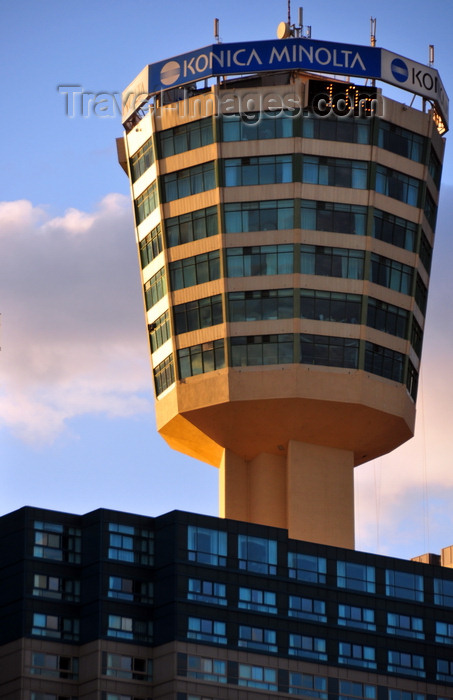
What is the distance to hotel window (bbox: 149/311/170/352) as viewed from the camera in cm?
13823

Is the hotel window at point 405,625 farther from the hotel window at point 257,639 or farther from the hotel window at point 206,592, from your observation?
the hotel window at point 206,592

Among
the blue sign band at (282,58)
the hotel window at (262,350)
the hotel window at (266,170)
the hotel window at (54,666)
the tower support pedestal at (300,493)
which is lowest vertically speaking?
the hotel window at (54,666)

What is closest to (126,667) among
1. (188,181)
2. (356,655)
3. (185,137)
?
(356,655)

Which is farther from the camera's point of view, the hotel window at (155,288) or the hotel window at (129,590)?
the hotel window at (155,288)

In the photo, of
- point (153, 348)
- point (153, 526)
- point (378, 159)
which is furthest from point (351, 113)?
point (153, 526)

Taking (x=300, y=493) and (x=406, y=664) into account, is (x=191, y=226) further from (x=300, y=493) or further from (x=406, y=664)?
(x=406, y=664)

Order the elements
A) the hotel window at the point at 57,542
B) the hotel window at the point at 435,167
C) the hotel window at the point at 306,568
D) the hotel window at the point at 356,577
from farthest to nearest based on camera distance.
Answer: the hotel window at the point at 435,167
the hotel window at the point at 356,577
the hotel window at the point at 306,568
the hotel window at the point at 57,542

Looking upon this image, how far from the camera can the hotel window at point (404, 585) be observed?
13150cm

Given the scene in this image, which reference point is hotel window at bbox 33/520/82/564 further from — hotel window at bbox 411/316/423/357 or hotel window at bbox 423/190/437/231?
hotel window at bbox 423/190/437/231

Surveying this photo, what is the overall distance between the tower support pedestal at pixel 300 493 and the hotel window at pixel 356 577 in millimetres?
3796

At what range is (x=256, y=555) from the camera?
5049 inches

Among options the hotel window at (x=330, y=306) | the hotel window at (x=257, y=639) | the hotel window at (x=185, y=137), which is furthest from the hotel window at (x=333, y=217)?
the hotel window at (x=257, y=639)

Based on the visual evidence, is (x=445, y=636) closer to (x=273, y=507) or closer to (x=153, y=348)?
(x=273, y=507)

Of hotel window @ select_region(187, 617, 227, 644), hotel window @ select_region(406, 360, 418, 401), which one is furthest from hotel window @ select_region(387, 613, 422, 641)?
hotel window @ select_region(406, 360, 418, 401)
